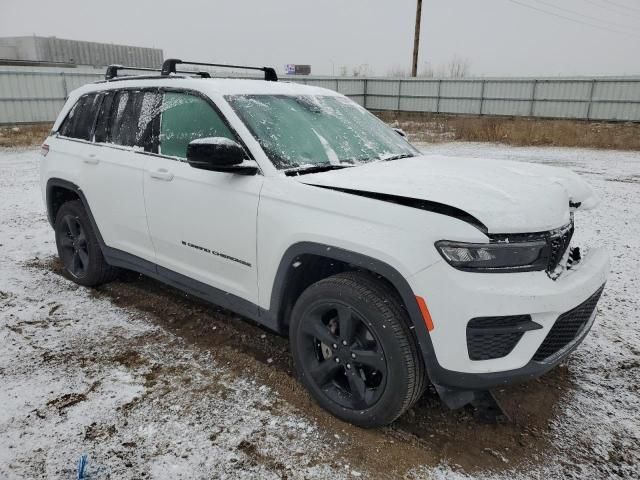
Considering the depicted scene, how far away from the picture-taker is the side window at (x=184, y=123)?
3037 mm

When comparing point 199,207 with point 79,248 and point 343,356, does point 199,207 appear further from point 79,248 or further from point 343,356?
point 79,248

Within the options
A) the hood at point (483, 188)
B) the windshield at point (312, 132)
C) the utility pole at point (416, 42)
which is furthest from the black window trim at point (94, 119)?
the utility pole at point (416, 42)

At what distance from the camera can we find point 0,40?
4619 centimetres

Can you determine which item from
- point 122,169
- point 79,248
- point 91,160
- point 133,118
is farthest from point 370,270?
point 79,248

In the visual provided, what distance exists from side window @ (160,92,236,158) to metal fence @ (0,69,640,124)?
19.4 meters

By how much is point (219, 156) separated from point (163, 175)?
0.84m

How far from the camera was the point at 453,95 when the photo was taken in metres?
26.4

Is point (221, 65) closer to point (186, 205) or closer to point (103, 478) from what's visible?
point (186, 205)

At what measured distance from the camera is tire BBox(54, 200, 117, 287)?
4148mm

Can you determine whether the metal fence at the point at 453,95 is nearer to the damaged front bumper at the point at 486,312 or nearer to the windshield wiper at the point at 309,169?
the windshield wiper at the point at 309,169

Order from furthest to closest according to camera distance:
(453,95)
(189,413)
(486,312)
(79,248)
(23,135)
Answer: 1. (453,95)
2. (23,135)
3. (79,248)
4. (189,413)
5. (486,312)

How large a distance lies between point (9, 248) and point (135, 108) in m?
3.05

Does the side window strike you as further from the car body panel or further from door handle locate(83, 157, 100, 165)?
door handle locate(83, 157, 100, 165)

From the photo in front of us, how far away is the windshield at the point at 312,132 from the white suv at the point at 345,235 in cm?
1
